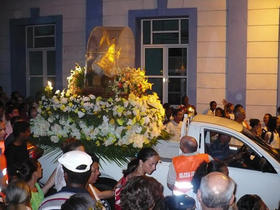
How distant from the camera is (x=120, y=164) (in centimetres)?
581

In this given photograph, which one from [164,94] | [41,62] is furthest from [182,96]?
[41,62]

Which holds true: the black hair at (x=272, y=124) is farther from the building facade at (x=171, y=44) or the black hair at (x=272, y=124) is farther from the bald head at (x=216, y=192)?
the bald head at (x=216, y=192)

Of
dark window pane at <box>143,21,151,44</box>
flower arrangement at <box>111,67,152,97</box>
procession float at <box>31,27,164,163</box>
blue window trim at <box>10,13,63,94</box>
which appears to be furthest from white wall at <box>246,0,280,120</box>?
blue window trim at <box>10,13,63,94</box>

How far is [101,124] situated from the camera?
6.00 metres

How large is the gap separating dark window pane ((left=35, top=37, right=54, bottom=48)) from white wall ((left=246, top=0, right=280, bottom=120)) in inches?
250

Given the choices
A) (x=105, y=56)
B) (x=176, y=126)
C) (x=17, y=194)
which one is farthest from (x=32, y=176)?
(x=176, y=126)

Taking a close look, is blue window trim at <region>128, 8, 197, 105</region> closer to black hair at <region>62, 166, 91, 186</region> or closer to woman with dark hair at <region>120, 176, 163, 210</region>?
black hair at <region>62, 166, 91, 186</region>

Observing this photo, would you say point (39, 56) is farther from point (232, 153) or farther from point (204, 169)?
point (204, 169)

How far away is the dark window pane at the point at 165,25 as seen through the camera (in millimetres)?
11625

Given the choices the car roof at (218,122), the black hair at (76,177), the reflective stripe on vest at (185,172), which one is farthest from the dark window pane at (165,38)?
the black hair at (76,177)

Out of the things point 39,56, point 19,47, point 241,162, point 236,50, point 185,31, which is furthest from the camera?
point 39,56

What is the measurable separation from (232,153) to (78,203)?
353 centimetres

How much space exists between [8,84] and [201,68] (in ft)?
21.6

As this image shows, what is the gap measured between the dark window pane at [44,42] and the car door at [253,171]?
29.0ft
